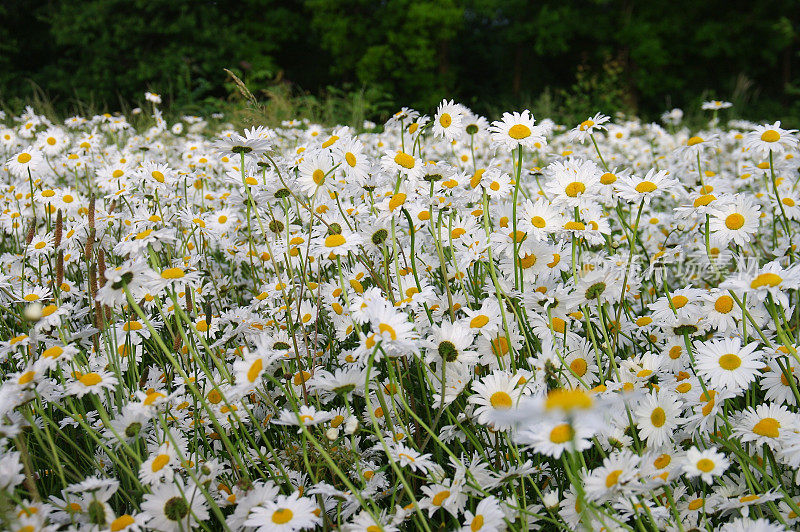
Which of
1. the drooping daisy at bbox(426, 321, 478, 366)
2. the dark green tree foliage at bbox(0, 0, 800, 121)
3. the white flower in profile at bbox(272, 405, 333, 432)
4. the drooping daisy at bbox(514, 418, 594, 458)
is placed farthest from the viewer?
the dark green tree foliage at bbox(0, 0, 800, 121)

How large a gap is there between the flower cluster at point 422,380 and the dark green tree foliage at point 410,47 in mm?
13428

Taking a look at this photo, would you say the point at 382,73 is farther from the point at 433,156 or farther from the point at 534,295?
the point at 534,295

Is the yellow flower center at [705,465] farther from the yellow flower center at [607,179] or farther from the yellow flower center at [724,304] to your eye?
the yellow flower center at [607,179]

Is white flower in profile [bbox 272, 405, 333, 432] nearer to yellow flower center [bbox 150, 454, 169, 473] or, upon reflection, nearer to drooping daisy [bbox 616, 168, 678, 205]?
yellow flower center [bbox 150, 454, 169, 473]

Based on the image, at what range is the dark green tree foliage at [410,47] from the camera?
611 inches

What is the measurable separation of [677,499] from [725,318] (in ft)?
1.55

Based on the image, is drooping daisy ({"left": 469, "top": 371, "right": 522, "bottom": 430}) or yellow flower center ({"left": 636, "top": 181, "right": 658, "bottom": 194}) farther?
yellow flower center ({"left": 636, "top": 181, "right": 658, "bottom": 194})

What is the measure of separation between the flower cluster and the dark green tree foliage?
13.4m

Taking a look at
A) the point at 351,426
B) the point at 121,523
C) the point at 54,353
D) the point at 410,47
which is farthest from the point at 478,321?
the point at 410,47

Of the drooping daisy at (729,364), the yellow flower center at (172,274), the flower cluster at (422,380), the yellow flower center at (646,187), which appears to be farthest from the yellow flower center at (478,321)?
the yellow flower center at (172,274)

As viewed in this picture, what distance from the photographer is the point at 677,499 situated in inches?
50.3

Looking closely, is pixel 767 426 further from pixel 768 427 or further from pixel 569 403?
pixel 569 403

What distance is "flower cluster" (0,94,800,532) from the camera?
1.14 m

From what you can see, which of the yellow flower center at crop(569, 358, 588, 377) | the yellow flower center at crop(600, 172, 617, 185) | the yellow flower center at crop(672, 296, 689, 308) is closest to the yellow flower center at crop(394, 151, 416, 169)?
the yellow flower center at crop(600, 172, 617, 185)
